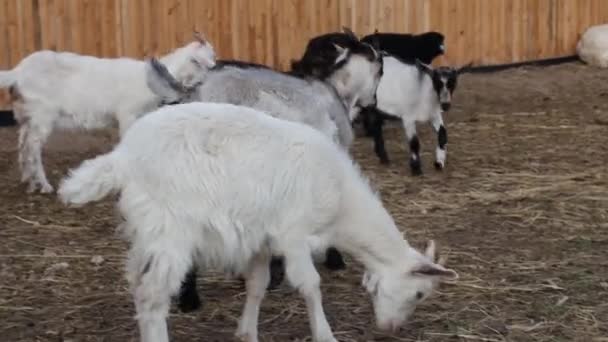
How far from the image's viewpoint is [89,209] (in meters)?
7.99

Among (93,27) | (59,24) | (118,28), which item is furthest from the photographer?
(118,28)

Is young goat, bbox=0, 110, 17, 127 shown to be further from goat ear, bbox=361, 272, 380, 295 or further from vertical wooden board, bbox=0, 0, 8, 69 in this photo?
goat ear, bbox=361, 272, 380, 295

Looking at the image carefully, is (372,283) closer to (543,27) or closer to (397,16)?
(397,16)

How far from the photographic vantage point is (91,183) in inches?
183

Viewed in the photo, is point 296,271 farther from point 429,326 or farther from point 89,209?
point 89,209

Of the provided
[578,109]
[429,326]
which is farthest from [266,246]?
[578,109]

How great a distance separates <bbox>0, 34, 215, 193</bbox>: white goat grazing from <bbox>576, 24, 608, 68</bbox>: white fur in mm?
8426

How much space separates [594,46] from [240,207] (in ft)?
40.0

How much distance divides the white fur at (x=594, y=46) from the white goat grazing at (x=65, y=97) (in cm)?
843

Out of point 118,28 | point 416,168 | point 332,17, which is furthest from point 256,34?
point 416,168

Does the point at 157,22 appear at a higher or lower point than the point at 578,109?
higher

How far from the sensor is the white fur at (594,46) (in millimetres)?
15836

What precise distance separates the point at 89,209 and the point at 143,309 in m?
3.42

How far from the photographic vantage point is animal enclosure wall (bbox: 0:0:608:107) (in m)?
11.0
